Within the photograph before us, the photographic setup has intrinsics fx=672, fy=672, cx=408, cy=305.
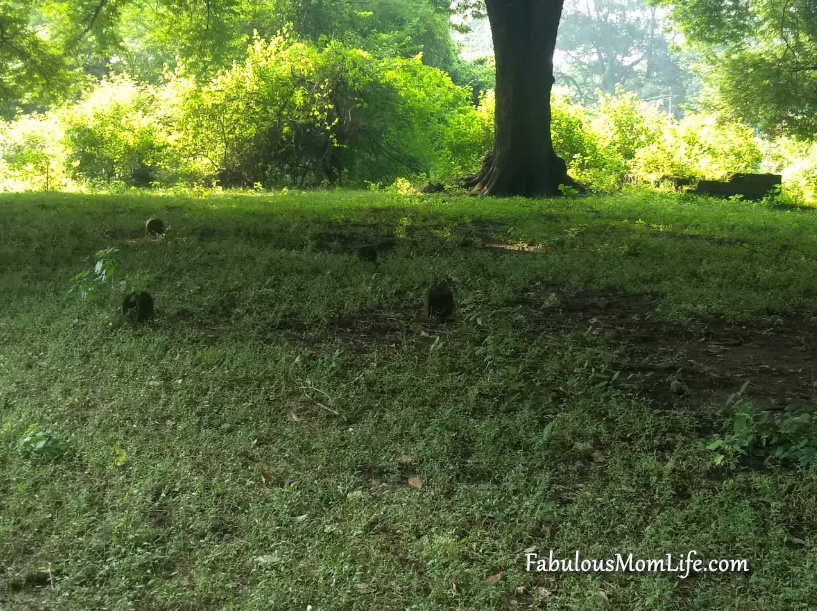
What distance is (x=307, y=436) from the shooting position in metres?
3.12

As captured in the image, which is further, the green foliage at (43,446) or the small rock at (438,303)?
the small rock at (438,303)

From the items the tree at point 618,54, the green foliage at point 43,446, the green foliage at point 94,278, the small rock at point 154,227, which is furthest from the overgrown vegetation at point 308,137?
the tree at point 618,54

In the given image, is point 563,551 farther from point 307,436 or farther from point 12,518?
point 12,518

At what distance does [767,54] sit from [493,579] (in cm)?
2000

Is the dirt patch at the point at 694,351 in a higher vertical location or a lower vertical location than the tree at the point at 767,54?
lower

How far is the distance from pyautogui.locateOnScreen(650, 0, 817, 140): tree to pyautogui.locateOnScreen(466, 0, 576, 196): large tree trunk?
7110mm

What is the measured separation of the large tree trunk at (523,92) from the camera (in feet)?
38.6

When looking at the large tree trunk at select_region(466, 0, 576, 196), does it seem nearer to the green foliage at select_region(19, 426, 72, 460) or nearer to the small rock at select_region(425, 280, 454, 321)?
the small rock at select_region(425, 280, 454, 321)

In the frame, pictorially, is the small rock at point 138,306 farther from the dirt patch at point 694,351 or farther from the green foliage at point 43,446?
the dirt patch at point 694,351

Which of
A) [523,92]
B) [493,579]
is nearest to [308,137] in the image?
[523,92]

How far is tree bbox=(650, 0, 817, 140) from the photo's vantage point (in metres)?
16.2

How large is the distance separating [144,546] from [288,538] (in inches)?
19.4

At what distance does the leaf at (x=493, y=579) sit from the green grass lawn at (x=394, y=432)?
0.03 ft

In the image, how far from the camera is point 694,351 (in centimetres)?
412
